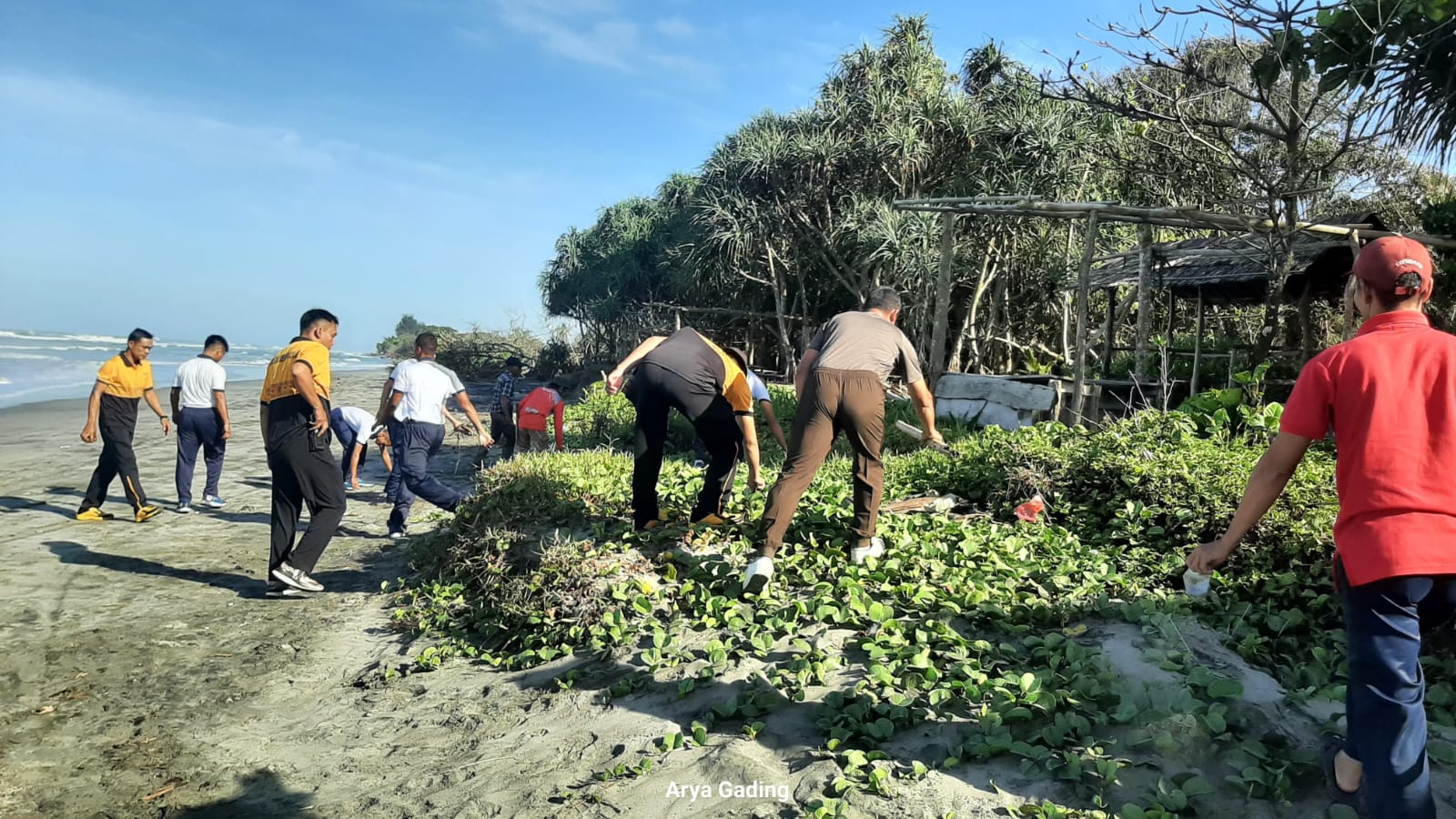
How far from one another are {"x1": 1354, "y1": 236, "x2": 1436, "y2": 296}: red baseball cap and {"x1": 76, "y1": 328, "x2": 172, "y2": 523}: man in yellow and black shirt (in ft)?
30.3

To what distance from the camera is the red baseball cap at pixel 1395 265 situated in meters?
2.53


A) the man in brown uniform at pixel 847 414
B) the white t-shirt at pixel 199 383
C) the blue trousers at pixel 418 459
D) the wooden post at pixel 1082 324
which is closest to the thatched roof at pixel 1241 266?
the wooden post at pixel 1082 324

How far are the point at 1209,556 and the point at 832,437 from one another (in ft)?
7.64

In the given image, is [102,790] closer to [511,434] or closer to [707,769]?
[707,769]

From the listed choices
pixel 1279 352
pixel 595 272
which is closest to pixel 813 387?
pixel 1279 352

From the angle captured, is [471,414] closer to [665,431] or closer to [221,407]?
[665,431]

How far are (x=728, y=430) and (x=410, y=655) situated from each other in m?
2.29

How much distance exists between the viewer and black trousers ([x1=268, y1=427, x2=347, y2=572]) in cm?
601

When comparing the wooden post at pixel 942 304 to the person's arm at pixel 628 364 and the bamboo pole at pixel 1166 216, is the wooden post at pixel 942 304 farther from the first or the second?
the person's arm at pixel 628 364

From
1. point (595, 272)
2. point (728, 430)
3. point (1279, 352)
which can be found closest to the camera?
point (728, 430)

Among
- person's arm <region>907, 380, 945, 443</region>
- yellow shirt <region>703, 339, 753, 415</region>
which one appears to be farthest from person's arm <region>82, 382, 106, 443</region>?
person's arm <region>907, 380, 945, 443</region>

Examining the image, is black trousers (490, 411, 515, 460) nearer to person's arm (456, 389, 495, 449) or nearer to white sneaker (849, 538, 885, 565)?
person's arm (456, 389, 495, 449)

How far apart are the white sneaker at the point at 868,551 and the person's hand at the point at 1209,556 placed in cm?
216

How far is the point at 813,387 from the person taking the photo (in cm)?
484
